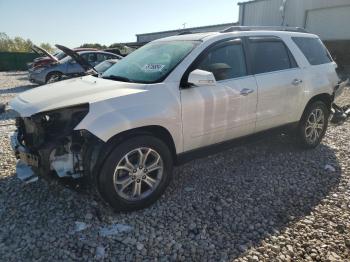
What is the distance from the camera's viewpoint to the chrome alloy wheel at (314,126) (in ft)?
16.6

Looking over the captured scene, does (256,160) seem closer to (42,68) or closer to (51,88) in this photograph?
(51,88)

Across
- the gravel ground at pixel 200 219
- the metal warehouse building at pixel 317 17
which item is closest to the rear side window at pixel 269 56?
the gravel ground at pixel 200 219

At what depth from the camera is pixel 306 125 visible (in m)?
5.00

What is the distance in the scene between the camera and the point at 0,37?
153 ft

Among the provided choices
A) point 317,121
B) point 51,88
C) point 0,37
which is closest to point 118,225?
A: point 51,88

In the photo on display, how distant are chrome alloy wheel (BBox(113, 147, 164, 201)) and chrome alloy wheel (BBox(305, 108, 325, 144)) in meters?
2.81

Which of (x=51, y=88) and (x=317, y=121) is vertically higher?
(x=51, y=88)

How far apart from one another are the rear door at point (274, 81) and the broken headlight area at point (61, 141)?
2.27 meters

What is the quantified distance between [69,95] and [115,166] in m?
0.89

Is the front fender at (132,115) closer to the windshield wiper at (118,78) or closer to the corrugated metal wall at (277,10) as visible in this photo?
the windshield wiper at (118,78)

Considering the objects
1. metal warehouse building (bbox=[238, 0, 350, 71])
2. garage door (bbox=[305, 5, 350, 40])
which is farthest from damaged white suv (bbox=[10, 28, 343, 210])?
garage door (bbox=[305, 5, 350, 40])

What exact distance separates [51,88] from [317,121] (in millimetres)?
4081

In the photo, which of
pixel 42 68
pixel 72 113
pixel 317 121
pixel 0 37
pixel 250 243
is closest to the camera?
pixel 250 243

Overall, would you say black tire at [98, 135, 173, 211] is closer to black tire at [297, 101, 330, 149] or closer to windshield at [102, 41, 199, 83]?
windshield at [102, 41, 199, 83]
